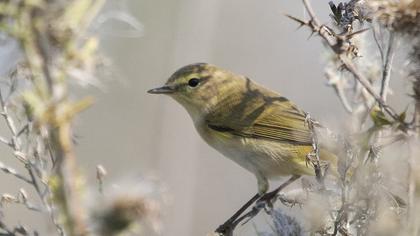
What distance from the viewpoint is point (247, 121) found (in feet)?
8.71

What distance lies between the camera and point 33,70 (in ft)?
1.75

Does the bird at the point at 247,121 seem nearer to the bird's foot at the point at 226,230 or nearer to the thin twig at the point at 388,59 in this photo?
the bird's foot at the point at 226,230

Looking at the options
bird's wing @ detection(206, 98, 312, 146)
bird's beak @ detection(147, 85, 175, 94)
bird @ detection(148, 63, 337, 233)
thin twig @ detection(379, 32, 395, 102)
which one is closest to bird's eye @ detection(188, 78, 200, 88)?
bird @ detection(148, 63, 337, 233)

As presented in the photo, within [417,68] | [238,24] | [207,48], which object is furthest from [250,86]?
[417,68]

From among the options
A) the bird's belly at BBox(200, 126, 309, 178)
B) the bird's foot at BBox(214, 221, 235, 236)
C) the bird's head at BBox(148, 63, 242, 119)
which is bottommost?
the bird's foot at BBox(214, 221, 235, 236)

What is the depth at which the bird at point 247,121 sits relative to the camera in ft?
8.16

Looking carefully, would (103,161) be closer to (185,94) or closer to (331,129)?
(185,94)

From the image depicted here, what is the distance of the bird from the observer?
249 cm

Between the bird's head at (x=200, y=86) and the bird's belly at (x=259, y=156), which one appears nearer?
the bird's belly at (x=259, y=156)

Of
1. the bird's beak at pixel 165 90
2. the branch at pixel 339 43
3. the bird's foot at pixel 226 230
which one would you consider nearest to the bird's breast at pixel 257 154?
the bird's beak at pixel 165 90

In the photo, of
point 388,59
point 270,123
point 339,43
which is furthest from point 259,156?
point 339,43

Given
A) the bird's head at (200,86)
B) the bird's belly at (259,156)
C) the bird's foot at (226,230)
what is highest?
the bird's head at (200,86)

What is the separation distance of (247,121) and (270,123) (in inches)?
3.8

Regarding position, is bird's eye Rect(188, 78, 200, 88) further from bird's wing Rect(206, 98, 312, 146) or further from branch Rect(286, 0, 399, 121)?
branch Rect(286, 0, 399, 121)
